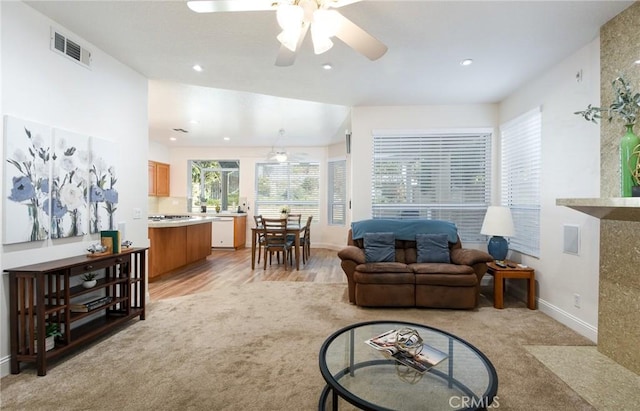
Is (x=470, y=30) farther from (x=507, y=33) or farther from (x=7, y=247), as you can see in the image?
(x=7, y=247)

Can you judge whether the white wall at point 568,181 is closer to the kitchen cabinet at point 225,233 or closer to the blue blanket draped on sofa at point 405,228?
the blue blanket draped on sofa at point 405,228

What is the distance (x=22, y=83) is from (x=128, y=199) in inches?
52.0

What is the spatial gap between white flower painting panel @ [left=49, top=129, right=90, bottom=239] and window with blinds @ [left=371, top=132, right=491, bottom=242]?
3398 mm

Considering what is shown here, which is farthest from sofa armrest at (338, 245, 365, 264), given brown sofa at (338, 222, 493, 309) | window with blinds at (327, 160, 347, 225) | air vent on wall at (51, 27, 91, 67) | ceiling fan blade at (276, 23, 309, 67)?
window with blinds at (327, 160, 347, 225)

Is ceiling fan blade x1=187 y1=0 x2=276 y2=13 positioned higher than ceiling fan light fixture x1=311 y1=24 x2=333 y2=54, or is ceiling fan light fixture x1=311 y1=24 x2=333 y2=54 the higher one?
ceiling fan blade x1=187 y1=0 x2=276 y2=13

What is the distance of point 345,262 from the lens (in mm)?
3369

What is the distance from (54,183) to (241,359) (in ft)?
6.74

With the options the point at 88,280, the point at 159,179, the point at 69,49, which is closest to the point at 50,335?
the point at 88,280

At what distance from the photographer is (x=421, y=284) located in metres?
3.21

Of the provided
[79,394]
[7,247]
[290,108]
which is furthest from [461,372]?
[290,108]

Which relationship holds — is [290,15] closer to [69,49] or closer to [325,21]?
[325,21]

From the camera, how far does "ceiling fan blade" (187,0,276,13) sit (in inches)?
57.5

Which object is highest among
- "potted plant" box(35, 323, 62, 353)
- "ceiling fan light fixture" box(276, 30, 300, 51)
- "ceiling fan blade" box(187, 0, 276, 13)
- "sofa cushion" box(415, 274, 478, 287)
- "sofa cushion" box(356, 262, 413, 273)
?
"ceiling fan blade" box(187, 0, 276, 13)

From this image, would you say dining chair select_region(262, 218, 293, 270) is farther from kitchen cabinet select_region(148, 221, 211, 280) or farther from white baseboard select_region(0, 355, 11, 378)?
white baseboard select_region(0, 355, 11, 378)
